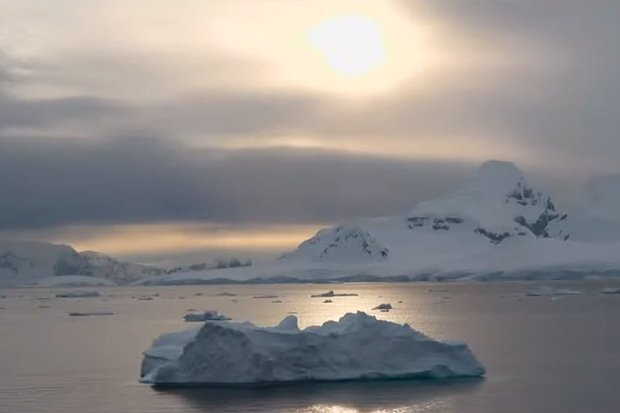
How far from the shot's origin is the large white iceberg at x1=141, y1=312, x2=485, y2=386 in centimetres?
2595

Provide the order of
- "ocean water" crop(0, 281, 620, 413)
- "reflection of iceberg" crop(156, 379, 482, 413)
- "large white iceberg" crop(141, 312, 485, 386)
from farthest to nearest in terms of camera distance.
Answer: "large white iceberg" crop(141, 312, 485, 386)
"ocean water" crop(0, 281, 620, 413)
"reflection of iceberg" crop(156, 379, 482, 413)

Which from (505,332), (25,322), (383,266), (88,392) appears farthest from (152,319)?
(383,266)

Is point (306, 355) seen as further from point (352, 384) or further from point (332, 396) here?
point (332, 396)

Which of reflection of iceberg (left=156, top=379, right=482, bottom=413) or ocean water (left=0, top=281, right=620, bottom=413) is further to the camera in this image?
ocean water (left=0, top=281, right=620, bottom=413)

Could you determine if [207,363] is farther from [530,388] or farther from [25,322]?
[25,322]

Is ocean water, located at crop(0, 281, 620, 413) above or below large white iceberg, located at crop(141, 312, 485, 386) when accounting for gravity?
below

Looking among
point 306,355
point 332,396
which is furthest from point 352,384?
point 332,396

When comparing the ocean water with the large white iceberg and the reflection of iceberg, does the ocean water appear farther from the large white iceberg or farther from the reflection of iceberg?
the large white iceberg

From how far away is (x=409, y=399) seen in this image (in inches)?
977

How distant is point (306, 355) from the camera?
2658 cm

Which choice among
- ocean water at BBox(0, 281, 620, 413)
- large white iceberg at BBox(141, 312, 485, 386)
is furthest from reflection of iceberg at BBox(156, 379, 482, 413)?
large white iceberg at BBox(141, 312, 485, 386)

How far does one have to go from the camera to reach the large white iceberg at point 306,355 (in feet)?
85.1

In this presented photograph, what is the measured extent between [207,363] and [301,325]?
29.3 metres

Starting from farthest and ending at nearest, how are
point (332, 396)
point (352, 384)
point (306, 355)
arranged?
point (352, 384) < point (306, 355) < point (332, 396)
